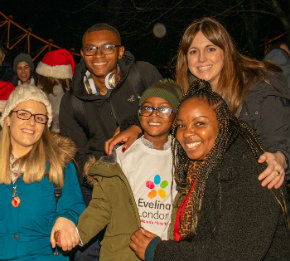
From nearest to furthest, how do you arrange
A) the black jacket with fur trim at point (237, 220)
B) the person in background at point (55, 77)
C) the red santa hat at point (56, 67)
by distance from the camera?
1. the black jacket with fur trim at point (237, 220)
2. the person in background at point (55, 77)
3. the red santa hat at point (56, 67)

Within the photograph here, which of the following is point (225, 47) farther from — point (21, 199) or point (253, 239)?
point (21, 199)

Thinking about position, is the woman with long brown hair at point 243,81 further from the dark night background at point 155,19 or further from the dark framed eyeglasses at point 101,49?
the dark framed eyeglasses at point 101,49

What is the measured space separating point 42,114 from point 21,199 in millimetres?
763

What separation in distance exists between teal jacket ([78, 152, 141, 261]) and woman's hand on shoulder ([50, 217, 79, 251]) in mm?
240

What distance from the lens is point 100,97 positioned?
13.8 feet

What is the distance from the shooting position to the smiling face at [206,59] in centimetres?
355

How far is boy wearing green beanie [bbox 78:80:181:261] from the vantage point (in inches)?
132

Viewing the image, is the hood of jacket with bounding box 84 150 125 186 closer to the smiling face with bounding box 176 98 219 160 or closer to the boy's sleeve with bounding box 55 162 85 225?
the boy's sleeve with bounding box 55 162 85 225

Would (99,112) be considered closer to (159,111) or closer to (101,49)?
(101,49)

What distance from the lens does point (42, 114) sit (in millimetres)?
3514

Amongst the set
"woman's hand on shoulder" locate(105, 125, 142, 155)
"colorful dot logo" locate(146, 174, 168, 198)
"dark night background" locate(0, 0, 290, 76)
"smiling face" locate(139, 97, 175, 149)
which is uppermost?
"dark night background" locate(0, 0, 290, 76)

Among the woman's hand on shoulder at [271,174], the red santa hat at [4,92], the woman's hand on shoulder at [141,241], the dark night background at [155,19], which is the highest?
the dark night background at [155,19]

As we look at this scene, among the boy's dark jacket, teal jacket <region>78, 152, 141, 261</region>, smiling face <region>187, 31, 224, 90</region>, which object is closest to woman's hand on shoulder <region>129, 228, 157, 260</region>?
teal jacket <region>78, 152, 141, 261</region>

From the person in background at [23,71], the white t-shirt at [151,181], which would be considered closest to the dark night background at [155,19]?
the white t-shirt at [151,181]
